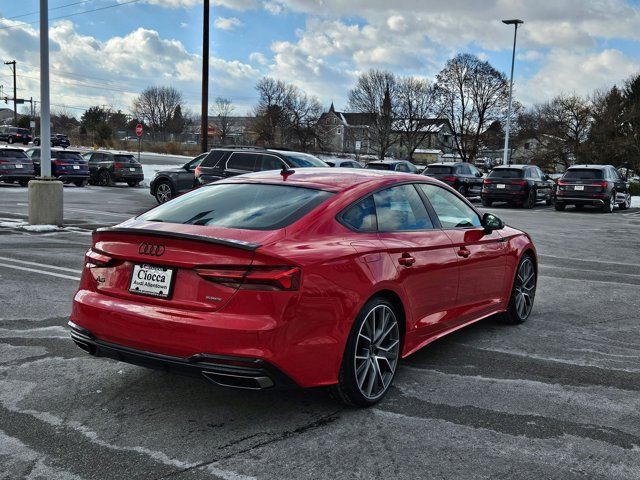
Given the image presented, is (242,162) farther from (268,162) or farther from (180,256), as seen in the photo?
(180,256)

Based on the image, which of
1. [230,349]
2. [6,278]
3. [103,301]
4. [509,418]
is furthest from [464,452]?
[6,278]

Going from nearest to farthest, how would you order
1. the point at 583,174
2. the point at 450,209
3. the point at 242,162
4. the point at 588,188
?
the point at 450,209, the point at 242,162, the point at 588,188, the point at 583,174

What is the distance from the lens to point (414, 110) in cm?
7212

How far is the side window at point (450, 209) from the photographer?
5.12 meters

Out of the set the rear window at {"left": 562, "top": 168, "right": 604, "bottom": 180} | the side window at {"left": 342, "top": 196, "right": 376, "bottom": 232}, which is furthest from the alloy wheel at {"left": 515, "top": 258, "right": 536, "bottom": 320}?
the rear window at {"left": 562, "top": 168, "right": 604, "bottom": 180}

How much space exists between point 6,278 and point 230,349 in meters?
5.50

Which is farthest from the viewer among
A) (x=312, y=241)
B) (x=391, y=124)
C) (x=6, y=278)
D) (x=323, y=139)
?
(x=323, y=139)

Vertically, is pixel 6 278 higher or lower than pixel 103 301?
lower

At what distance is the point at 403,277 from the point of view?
4258 millimetres

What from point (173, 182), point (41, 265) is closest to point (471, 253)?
point (41, 265)

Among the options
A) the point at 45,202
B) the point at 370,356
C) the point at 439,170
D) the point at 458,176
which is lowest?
the point at 370,356

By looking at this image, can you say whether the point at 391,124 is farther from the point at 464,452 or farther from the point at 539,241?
the point at 464,452

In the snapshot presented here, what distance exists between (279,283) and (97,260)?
51.6 inches

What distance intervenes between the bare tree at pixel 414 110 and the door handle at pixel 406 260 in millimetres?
68580
